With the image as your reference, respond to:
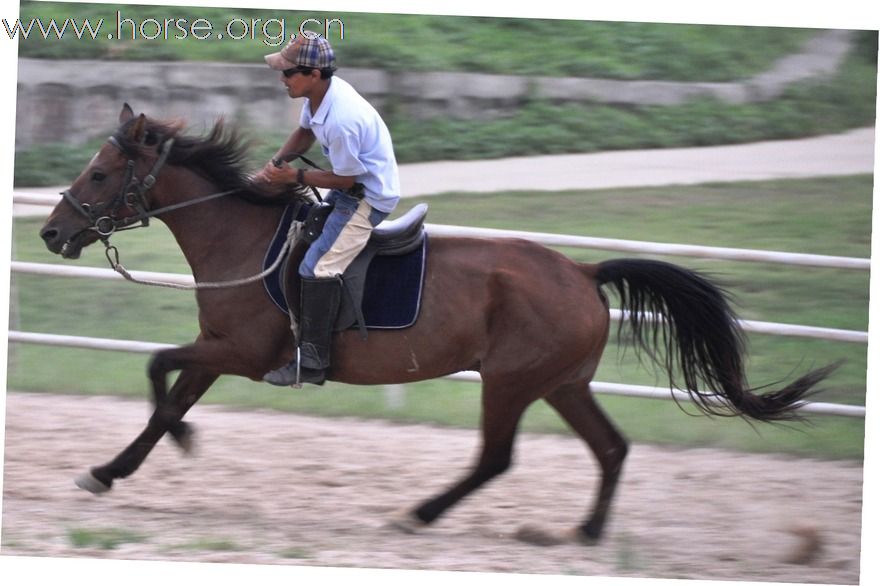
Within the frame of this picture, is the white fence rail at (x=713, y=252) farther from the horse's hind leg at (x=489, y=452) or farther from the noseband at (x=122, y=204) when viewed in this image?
the noseband at (x=122, y=204)

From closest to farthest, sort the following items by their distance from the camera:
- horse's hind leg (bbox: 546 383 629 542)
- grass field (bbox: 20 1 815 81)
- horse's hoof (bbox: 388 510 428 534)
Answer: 1. horse's hoof (bbox: 388 510 428 534)
2. horse's hind leg (bbox: 546 383 629 542)
3. grass field (bbox: 20 1 815 81)

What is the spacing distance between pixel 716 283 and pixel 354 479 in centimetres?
225

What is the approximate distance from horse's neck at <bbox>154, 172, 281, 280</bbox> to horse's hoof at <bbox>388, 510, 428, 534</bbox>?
4.93 feet

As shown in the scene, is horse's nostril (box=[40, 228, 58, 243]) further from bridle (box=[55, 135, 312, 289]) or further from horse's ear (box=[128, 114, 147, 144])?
horse's ear (box=[128, 114, 147, 144])

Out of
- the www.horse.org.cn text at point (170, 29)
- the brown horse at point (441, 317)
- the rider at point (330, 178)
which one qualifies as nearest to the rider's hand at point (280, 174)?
the rider at point (330, 178)

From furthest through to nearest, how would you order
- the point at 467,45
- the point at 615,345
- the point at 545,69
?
1. the point at 545,69
2. the point at 467,45
3. the point at 615,345

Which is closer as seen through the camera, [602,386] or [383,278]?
[383,278]

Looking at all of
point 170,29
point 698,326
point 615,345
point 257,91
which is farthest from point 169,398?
point 170,29

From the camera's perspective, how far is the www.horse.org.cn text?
8383 millimetres

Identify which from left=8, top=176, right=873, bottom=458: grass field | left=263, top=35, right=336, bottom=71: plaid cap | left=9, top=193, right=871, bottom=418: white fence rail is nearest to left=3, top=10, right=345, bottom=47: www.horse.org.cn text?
left=8, top=176, right=873, bottom=458: grass field

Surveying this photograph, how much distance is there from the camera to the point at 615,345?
755 centimetres

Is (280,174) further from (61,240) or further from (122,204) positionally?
(61,240)

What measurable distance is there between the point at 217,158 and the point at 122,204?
537 millimetres

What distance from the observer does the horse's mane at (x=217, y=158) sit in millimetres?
5145
